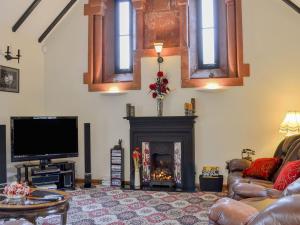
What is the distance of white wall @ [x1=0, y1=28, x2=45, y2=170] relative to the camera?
18.4ft

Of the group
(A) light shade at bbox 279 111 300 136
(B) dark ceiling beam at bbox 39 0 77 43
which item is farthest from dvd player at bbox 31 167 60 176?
(A) light shade at bbox 279 111 300 136

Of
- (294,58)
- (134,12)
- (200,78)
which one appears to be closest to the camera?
(294,58)

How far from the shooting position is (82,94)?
21.2 feet

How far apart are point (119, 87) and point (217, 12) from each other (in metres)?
2.26

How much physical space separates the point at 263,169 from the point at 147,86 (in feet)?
8.91

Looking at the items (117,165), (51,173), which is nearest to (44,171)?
(51,173)

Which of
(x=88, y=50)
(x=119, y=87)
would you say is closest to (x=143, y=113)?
(x=119, y=87)

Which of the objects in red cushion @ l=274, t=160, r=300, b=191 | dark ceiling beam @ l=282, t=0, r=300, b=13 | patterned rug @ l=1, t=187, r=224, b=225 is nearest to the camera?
red cushion @ l=274, t=160, r=300, b=191

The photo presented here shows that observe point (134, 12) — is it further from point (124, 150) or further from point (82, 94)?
point (124, 150)

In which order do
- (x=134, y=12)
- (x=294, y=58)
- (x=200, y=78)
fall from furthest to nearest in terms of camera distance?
(x=134, y=12) < (x=200, y=78) < (x=294, y=58)

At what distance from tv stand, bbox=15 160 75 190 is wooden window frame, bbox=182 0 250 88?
8.76 feet

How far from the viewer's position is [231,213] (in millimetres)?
2051

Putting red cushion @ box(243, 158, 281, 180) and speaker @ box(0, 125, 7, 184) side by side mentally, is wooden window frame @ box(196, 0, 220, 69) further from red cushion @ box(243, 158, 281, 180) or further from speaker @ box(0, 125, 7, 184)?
speaker @ box(0, 125, 7, 184)

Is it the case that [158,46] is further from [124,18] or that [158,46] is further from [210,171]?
[210,171]
